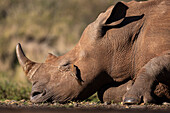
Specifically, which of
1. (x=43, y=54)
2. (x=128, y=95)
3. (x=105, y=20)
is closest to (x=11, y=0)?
(x=43, y=54)

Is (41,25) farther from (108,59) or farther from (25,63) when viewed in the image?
(108,59)

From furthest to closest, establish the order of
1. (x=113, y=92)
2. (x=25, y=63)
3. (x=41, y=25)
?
1. (x=41, y=25)
2. (x=25, y=63)
3. (x=113, y=92)

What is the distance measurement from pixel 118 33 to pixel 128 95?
1407 millimetres

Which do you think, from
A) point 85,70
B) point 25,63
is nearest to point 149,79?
point 85,70

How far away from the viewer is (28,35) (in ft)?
51.5

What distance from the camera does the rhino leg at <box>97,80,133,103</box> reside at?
5.92 metres

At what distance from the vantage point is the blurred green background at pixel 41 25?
15.0 m

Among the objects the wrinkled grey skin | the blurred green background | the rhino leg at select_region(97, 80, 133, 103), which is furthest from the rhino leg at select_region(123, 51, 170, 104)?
the blurred green background

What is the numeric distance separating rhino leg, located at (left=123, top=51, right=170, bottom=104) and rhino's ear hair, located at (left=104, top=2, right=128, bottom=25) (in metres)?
1.12

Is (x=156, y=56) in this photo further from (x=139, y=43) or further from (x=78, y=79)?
(x=78, y=79)

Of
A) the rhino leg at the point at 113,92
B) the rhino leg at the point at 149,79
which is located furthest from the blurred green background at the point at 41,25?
the rhino leg at the point at 149,79

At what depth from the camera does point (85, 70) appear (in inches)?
232

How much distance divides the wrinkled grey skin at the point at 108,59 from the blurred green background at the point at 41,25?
23.9 feet

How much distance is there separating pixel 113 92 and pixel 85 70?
0.62m
